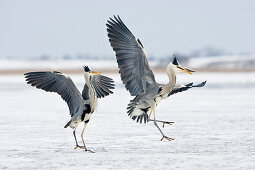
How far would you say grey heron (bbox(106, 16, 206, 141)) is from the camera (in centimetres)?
752

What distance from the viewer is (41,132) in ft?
29.9

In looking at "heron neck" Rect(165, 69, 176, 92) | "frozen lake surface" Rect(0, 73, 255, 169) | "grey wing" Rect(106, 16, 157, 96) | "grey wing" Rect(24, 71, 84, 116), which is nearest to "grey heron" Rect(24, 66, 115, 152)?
"grey wing" Rect(24, 71, 84, 116)

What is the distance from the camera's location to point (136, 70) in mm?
7582

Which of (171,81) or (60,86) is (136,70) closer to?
(171,81)

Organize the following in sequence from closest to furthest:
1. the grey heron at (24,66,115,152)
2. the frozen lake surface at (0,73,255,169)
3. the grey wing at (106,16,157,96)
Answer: the frozen lake surface at (0,73,255,169) → the grey heron at (24,66,115,152) → the grey wing at (106,16,157,96)

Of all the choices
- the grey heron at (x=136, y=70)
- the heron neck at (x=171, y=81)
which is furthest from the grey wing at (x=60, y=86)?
the heron neck at (x=171, y=81)

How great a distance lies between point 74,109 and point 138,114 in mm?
1302

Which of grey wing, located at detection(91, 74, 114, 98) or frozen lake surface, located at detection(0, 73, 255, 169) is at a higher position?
grey wing, located at detection(91, 74, 114, 98)

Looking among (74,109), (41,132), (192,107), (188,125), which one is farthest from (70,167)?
(192,107)

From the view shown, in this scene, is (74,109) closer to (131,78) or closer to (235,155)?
(131,78)

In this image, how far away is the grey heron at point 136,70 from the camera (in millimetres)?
7520

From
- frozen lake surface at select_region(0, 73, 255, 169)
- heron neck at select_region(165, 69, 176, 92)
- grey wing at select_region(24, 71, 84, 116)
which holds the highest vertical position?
grey wing at select_region(24, 71, 84, 116)

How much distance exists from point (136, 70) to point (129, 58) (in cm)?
21

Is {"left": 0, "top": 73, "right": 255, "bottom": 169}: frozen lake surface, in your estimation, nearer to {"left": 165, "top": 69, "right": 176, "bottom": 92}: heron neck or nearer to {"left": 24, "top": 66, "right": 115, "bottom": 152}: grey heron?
{"left": 24, "top": 66, "right": 115, "bottom": 152}: grey heron
